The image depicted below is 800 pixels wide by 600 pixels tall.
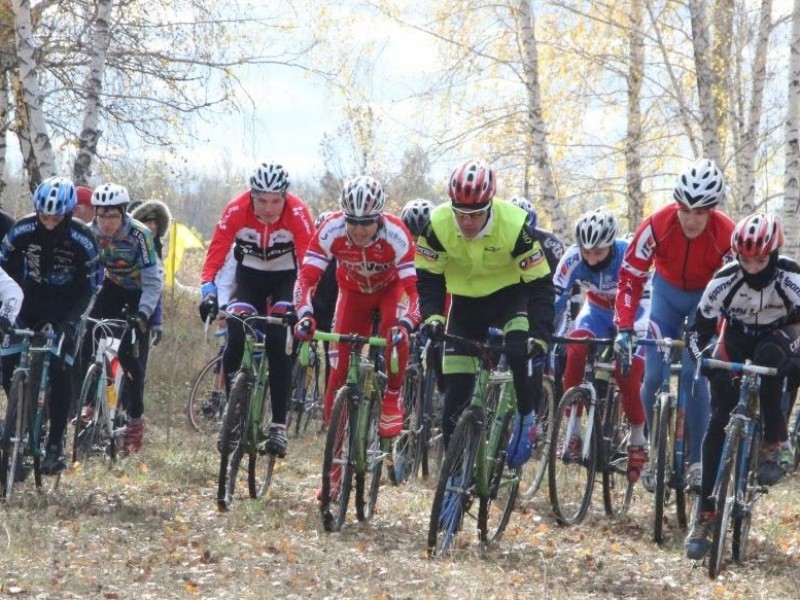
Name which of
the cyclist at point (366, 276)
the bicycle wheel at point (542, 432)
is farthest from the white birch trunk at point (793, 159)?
the cyclist at point (366, 276)

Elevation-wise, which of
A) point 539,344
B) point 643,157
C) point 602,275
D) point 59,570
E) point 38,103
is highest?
point 643,157

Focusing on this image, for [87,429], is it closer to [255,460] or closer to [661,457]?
[255,460]

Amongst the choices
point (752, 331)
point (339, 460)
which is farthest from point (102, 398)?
point (752, 331)

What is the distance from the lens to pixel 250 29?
18.8 metres

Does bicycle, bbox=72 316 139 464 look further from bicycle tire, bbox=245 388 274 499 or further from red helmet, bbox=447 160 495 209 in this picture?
red helmet, bbox=447 160 495 209

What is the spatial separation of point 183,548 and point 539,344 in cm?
237

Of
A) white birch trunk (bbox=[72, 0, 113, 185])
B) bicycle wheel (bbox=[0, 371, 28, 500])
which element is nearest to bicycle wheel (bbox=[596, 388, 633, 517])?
bicycle wheel (bbox=[0, 371, 28, 500])

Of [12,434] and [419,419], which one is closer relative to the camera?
[12,434]

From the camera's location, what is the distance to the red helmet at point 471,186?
7.25 metres

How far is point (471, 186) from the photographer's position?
286 inches

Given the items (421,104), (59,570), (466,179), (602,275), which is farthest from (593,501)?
(421,104)

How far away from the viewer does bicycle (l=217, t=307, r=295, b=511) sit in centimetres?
822

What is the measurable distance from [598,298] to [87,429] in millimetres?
4120

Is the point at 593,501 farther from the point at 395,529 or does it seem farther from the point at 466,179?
the point at 466,179
